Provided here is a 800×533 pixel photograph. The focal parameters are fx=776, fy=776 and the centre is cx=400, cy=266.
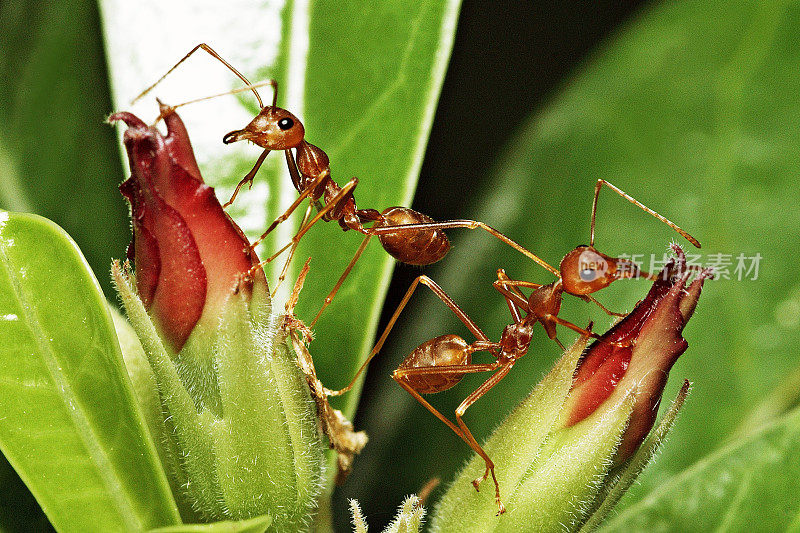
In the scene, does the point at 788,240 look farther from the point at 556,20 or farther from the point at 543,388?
the point at 543,388

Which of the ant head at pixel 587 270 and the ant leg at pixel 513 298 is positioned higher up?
the ant head at pixel 587 270

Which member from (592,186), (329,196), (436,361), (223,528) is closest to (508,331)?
(436,361)

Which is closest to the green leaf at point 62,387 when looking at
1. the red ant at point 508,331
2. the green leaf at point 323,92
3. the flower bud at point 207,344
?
the flower bud at point 207,344

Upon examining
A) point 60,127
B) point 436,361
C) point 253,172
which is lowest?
point 436,361

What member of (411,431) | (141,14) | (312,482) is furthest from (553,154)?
(312,482)

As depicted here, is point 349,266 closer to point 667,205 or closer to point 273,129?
point 273,129

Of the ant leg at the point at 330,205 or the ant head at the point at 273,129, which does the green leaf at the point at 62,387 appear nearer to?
the ant leg at the point at 330,205

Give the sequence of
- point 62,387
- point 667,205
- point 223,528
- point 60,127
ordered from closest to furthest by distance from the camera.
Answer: point 223,528 < point 62,387 < point 60,127 < point 667,205
